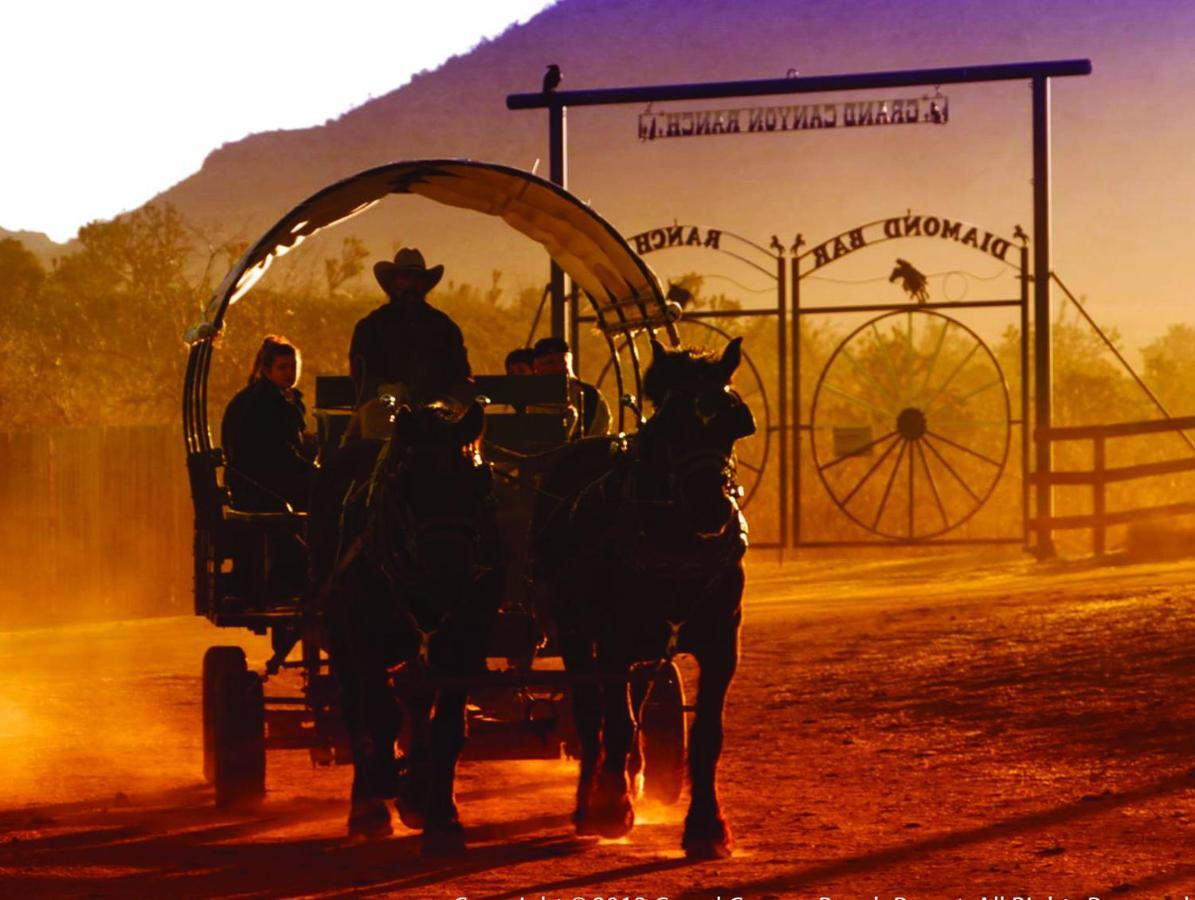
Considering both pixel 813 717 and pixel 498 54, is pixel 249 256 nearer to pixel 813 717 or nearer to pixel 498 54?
pixel 813 717

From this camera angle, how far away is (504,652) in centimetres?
970

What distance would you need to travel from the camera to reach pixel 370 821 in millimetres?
8641

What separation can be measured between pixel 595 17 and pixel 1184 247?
186 ft

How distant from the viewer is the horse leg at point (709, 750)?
26.8 ft

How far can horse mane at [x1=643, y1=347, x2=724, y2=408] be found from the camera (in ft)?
26.3

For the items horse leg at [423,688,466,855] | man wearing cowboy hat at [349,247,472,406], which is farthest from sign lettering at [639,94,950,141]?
horse leg at [423,688,466,855]

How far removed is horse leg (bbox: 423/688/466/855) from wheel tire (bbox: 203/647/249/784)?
1727 mm

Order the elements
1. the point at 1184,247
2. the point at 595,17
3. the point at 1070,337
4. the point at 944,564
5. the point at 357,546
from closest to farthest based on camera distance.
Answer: the point at 357,546 < the point at 944,564 < the point at 1070,337 < the point at 1184,247 < the point at 595,17

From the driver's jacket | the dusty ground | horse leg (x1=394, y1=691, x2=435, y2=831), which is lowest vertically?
the dusty ground

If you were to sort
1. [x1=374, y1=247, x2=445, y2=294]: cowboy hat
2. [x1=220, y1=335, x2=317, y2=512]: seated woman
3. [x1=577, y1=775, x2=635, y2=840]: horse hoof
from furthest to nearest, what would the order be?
1. [x1=220, y1=335, x2=317, y2=512]: seated woman
2. [x1=374, y1=247, x2=445, y2=294]: cowboy hat
3. [x1=577, y1=775, x2=635, y2=840]: horse hoof

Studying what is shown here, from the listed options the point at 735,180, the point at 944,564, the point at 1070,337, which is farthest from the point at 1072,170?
the point at 944,564

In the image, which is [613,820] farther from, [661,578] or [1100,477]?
[1100,477]

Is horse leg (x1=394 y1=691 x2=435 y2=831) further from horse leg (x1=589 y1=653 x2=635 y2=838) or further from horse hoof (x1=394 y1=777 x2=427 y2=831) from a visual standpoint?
horse leg (x1=589 y1=653 x2=635 y2=838)

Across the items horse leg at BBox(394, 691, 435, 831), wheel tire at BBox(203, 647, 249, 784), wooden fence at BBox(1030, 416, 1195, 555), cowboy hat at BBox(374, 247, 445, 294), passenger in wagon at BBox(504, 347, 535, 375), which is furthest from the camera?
wooden fence at BBox(1030, 416, 1195, 555)
